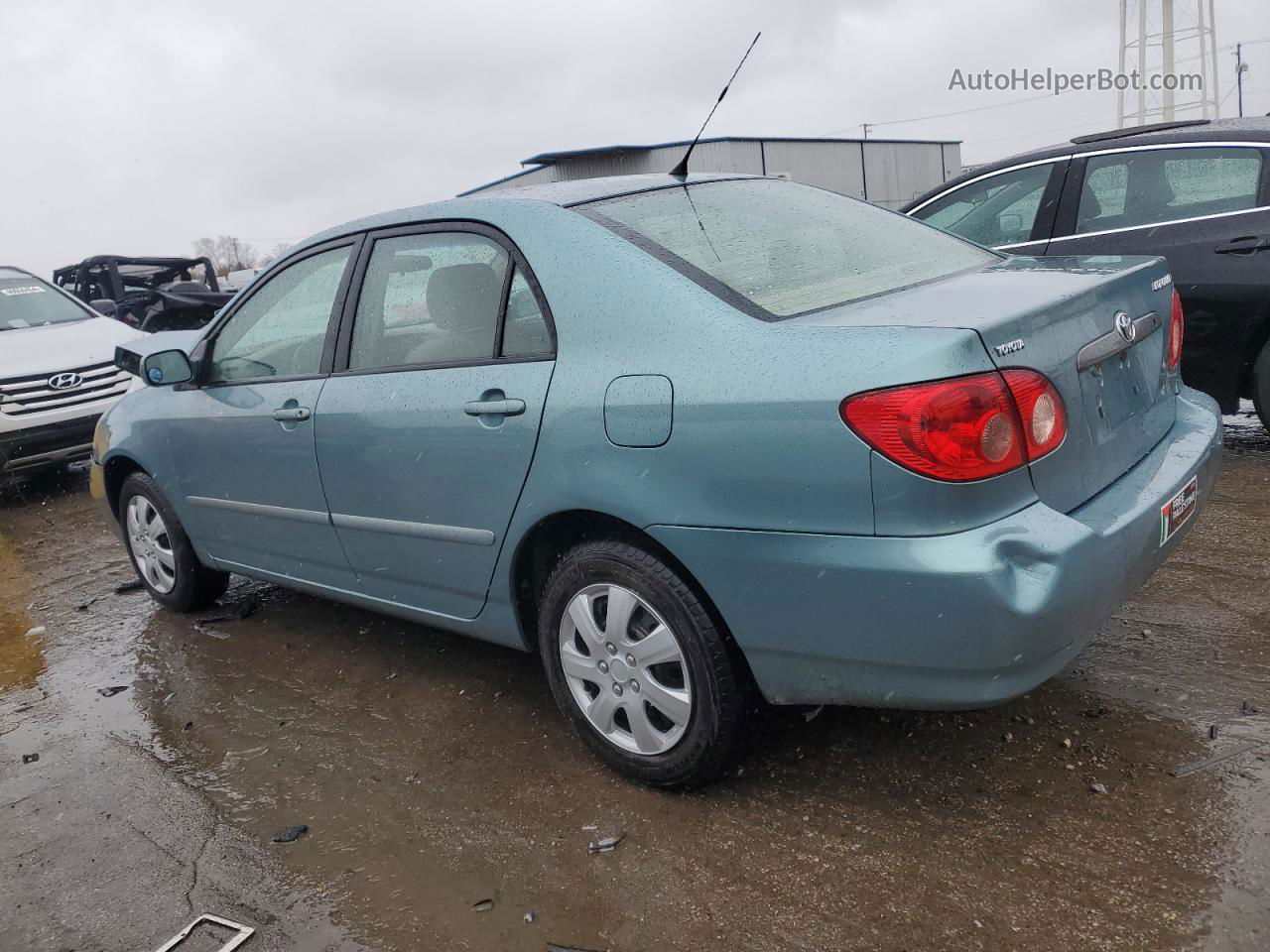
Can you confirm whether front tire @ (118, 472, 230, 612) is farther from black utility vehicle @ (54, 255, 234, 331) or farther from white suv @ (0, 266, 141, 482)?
black utility vehicle @ (54, 255, 234, 331)

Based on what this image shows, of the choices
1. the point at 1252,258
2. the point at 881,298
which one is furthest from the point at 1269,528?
the point at 881,298

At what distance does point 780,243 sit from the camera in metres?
2.97

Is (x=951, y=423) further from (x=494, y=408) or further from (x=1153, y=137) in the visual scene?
(x=1153, y=137)

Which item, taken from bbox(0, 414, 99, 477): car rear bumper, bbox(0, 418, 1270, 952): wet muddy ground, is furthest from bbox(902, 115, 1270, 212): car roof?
bbox(0, 414, 99, 477): car rear bumper

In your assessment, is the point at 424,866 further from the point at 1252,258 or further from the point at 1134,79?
the point at 1134,79

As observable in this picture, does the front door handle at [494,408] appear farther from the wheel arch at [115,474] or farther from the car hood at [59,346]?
the car hood at [59,346]

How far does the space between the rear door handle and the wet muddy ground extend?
164 centimetres

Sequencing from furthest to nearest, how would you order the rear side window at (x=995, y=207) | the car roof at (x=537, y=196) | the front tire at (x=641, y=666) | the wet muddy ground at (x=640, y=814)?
the rear side window at (x=995, y=207) → the car roof at (x=537, y=196) → the front tire at (x=641, y=666) → the wet muddy ground at (x=640, y=814)

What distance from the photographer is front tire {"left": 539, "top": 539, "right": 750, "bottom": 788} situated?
2.54 meters

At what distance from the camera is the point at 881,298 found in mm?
2646

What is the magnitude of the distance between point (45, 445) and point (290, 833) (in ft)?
20.5

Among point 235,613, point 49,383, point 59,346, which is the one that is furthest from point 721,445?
point 59,346

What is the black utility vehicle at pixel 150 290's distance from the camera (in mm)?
13570

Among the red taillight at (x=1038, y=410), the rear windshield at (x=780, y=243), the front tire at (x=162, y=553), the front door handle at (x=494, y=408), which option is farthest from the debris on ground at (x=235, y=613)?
the red taillight at (x=1038, y=410)
